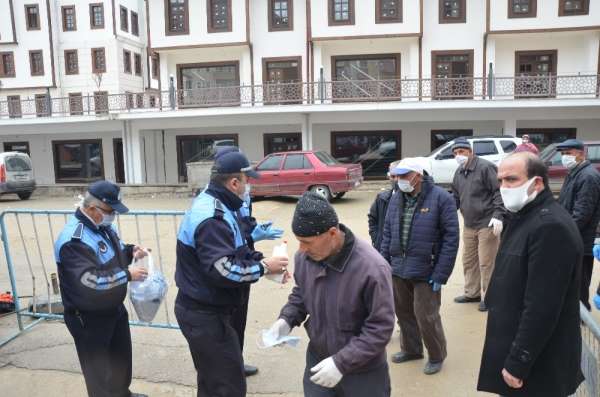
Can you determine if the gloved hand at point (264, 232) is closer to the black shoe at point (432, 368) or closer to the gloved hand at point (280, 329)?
the gloved hand at point (280, 329)

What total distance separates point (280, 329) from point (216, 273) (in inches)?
18.3

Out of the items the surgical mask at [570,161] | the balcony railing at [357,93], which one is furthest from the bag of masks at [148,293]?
the balcony railing at [357,93]

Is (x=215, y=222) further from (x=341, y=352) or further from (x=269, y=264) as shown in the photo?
(x=341, y=352)

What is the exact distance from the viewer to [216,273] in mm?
2623

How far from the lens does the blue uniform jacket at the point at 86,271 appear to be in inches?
118

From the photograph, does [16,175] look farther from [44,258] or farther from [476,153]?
[476,153]

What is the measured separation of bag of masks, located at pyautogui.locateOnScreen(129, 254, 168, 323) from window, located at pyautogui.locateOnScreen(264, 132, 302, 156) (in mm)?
17946

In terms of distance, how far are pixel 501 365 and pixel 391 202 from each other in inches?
73.1

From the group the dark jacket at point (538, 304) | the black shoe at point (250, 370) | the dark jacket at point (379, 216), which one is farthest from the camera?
the dark jacket at point (379, 216)

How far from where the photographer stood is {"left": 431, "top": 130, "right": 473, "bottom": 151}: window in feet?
65.8

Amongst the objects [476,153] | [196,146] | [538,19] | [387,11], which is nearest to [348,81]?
[387,11]

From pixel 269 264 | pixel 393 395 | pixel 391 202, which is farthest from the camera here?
pixel 391 202

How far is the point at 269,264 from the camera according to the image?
2.95 m

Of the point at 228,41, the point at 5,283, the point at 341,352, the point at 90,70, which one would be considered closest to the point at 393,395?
the point at 341,352
